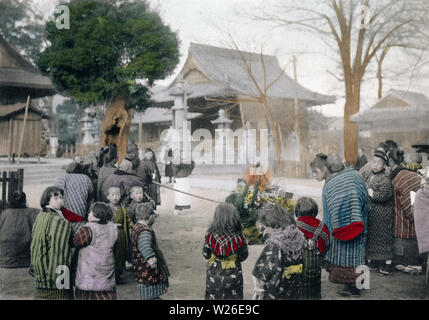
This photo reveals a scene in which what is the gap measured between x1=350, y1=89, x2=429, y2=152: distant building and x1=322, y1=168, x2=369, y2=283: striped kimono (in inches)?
88.5

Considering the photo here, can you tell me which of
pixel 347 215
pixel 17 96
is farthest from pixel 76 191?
pixel 17 96

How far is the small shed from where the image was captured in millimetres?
5199

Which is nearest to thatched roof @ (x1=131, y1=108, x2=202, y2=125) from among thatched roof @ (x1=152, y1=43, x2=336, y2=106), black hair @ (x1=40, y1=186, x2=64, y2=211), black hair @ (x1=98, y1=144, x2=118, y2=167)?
thatched roof @ (x1=152, y1=43, x2=336, y2=106)

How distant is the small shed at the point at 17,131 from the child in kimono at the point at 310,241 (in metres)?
4.11

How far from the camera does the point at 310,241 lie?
2836 millimetres

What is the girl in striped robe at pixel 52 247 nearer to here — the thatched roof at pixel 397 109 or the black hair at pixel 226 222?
the black hair at pixel 226 222

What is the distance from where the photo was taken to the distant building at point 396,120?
16.3 ft

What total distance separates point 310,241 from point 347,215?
2.06ft

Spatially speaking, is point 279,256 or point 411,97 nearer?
point 279,256

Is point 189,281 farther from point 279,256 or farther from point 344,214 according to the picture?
point 344,214

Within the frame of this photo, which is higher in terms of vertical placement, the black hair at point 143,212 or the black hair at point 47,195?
the black hair at point 47,195

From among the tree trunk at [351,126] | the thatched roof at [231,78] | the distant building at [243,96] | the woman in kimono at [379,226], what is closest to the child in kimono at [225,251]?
the woman in kimono at [379,226]

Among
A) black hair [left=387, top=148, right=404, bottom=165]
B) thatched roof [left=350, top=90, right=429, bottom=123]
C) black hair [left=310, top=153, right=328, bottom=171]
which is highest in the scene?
thatched roof [left=350, top=90, right=429, bottom=123]

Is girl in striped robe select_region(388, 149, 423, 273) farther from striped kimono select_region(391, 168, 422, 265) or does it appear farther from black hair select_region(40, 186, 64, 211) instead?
black hair select_region(40, 186, 64, 211)
